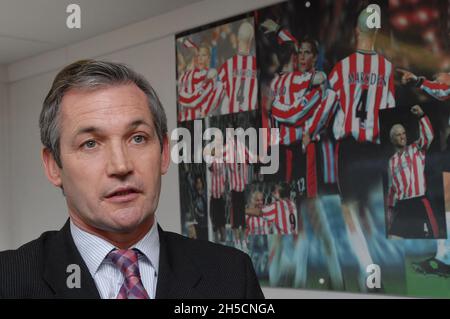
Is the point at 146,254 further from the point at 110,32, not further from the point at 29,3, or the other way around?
the point at 110,32

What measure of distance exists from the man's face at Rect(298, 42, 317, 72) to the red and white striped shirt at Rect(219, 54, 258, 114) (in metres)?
0.33

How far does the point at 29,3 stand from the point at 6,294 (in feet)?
10.3

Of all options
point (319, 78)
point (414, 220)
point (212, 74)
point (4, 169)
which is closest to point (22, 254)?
point (414, 220)

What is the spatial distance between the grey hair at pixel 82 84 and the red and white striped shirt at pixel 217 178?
260 centimetres

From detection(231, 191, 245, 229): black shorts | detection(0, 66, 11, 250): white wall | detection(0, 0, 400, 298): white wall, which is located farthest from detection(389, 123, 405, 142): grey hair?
detection(0, 66, 11, 250): white wall

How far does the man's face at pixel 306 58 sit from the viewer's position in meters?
3.28

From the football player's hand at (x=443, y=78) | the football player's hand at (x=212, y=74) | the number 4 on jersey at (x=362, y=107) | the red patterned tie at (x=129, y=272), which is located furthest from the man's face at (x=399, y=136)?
the red patterned tie at (x=129, y=272)

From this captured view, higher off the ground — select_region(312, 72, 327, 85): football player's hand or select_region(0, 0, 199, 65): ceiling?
select_region(0, 0, 199, 65): ceiling

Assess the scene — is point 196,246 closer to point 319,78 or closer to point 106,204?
point 106,204

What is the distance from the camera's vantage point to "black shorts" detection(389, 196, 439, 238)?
2811mm

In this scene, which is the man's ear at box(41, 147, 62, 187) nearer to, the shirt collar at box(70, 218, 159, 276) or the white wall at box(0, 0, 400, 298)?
the shirt collar at box(70, 218, 159, 276)

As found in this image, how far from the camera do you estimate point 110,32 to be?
175 inches

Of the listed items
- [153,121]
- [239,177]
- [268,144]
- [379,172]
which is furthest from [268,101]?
[153,121]

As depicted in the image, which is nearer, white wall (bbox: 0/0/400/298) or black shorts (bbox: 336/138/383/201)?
black shorts (bbox: 336/138/383/201)
